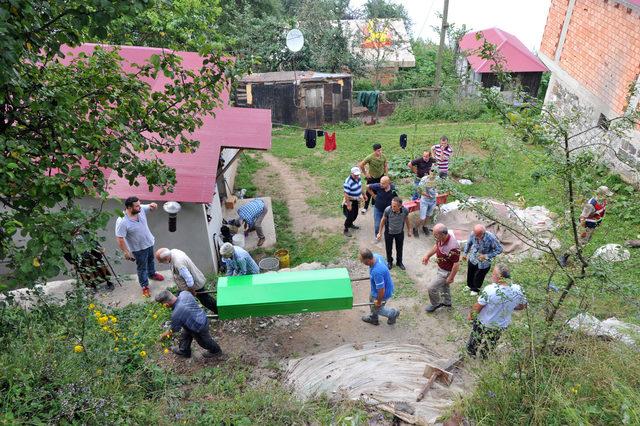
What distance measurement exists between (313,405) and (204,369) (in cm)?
180

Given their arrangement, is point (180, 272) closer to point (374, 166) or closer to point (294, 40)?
point (374, 166)

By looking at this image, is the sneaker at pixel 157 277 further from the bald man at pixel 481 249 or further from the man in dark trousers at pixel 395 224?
the bald man at pixel 481 249

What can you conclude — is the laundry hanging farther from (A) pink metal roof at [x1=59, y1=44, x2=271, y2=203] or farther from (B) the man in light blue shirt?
(B) the man in light blue shirt

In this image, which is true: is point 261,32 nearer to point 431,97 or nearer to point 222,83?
point 431,97

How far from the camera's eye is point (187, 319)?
5.68m

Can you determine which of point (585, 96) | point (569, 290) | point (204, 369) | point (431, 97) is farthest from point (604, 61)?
point (204, 369)

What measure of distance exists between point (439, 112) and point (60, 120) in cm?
1660

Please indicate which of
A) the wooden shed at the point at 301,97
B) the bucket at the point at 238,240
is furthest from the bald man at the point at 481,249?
the wooden shed at the point at 301,97

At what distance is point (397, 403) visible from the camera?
4.80 meters

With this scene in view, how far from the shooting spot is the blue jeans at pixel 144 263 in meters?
7.16

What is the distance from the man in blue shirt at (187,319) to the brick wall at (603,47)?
1003 centimetres

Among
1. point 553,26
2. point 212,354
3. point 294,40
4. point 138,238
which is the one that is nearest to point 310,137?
point 294,40

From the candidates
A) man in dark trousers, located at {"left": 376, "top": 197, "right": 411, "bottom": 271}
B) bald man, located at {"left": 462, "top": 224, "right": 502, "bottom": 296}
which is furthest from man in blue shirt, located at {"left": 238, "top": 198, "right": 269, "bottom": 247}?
bald man, located at {"left": 462, "top": 224, "right": 502, "bottom": 296}

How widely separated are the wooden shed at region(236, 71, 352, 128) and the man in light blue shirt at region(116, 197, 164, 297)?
11.5 metres
